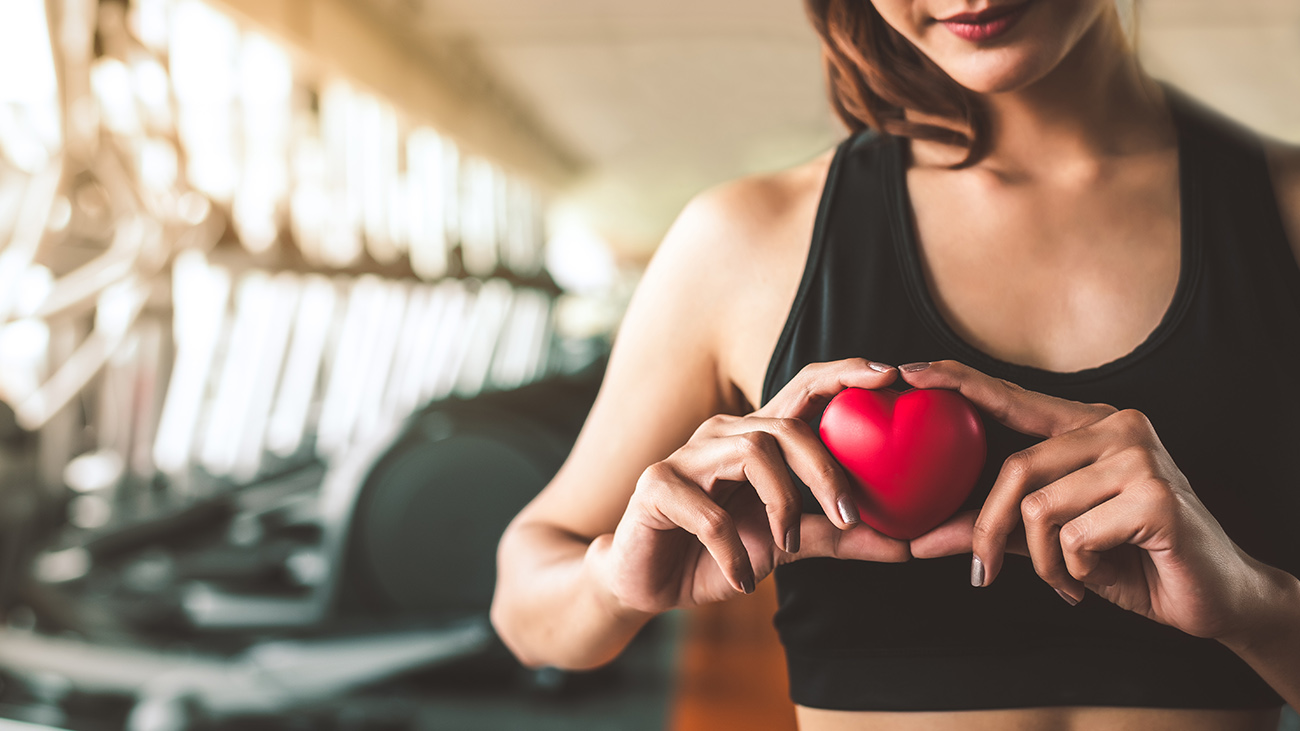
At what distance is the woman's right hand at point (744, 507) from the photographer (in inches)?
10.2

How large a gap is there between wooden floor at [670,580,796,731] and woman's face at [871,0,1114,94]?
3.31 feet

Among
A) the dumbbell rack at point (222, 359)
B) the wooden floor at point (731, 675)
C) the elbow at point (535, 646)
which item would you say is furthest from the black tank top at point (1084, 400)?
the wooden floor at point (731, 675)

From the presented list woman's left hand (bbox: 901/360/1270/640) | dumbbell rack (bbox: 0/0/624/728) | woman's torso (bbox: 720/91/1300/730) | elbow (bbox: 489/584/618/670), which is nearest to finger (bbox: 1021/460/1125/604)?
woman's left hand (bbox: 901/360/1270/640)

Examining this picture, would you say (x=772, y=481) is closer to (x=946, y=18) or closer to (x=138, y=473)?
(x=946, y=18)

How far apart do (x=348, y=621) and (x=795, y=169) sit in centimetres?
121

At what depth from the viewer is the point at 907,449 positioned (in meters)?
0.26

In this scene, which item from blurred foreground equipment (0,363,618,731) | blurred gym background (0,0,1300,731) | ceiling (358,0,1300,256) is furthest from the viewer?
blurred foreground equipment (0,363,618,731)

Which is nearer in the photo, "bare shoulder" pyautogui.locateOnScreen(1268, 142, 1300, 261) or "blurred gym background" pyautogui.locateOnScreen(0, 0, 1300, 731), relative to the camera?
"bare shoulder" pyautogui.locateOnScreen(1268, 142, 1300, 261)

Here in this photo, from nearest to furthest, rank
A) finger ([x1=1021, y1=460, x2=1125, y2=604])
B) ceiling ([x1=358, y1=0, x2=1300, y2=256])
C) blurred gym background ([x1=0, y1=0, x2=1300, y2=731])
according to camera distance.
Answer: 1. finger ([x1=1021, y1=460, x2=1125, y2=604])
2. ceiling ([x1=358, y1=0, x2=1300, y2=256])
3. blurred gym background ([x1=0, y1=0, x2=1300, y2=731])

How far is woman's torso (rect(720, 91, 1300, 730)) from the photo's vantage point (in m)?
0.35

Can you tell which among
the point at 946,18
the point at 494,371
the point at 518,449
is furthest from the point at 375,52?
the point at 494,371

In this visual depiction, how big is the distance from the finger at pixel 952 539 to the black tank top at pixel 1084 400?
0.03m

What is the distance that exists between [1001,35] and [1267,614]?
0.22 meters

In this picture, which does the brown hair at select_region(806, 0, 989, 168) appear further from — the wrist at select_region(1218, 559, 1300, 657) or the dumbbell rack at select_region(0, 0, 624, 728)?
the dumbbell rack at select_region(0, 0, 624, 728)
